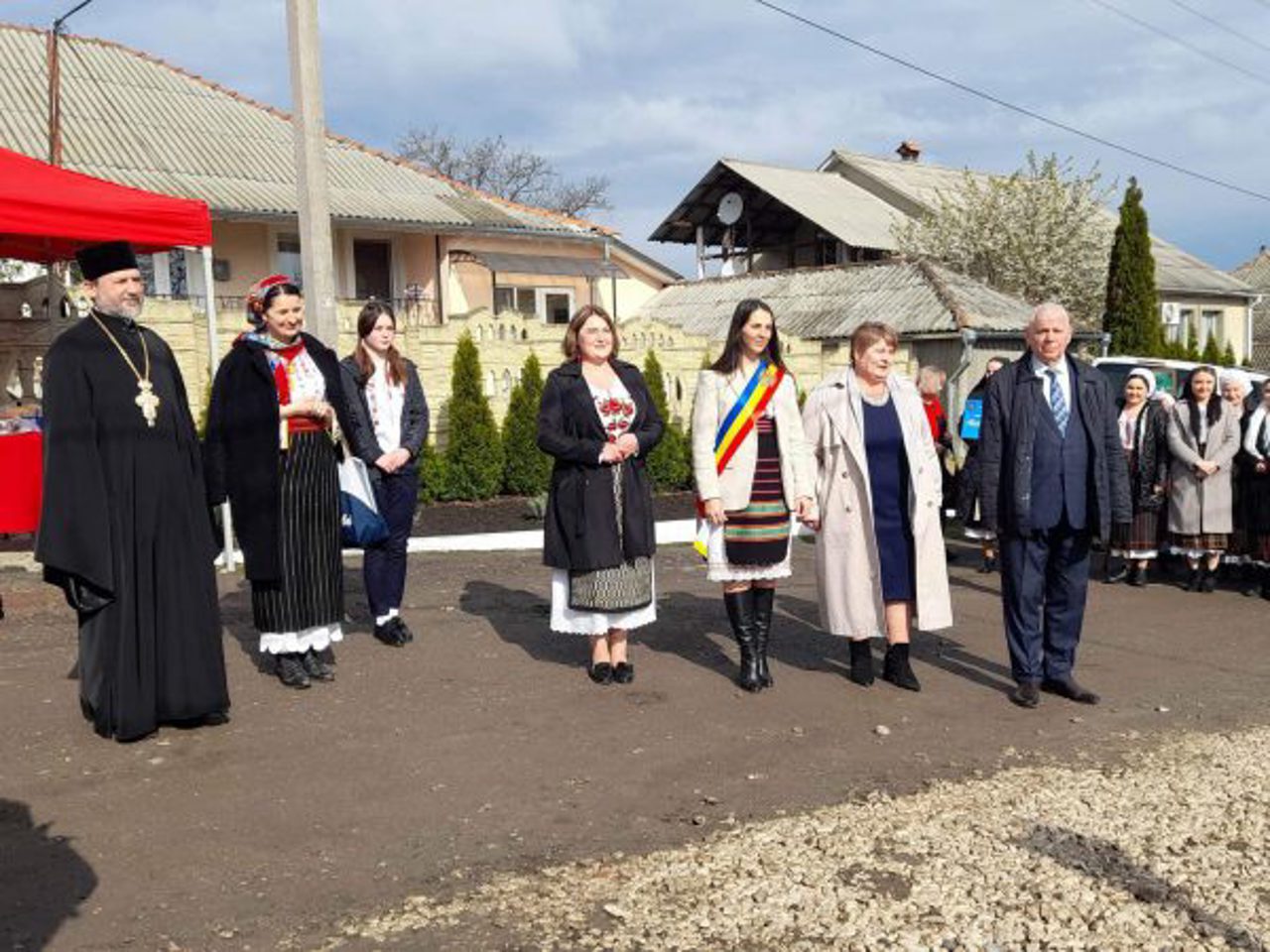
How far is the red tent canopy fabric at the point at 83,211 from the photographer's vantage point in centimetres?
664

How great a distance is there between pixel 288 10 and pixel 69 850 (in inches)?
285

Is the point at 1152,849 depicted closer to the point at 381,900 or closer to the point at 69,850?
the point at 381,900

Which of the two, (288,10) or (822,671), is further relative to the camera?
(288,10)

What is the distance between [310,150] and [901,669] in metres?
6.12

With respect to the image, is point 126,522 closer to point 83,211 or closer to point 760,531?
point 83,211

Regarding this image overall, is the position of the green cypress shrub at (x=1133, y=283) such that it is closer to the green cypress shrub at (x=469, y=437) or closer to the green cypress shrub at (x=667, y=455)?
the green cypress shrub at (x=667, y=455)

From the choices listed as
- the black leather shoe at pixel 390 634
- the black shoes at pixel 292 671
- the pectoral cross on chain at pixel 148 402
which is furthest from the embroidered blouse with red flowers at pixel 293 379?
the black leather shoe at pixel 390 634

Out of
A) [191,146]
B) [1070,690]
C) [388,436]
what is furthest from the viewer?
[191,146]

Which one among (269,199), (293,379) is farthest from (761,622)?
(269,199)

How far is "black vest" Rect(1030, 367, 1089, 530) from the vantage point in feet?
18.8

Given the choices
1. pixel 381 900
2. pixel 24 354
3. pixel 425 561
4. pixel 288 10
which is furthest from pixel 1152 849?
pixel 24 354

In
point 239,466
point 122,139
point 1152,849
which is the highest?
point 122,139

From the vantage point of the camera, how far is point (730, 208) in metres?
35.0

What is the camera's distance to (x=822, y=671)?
6.38 meters
